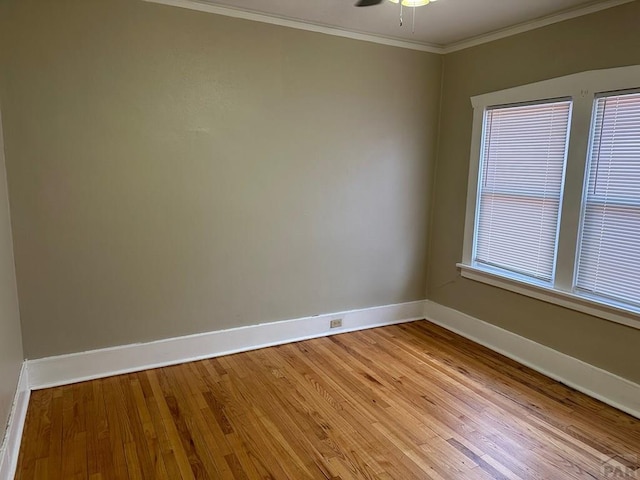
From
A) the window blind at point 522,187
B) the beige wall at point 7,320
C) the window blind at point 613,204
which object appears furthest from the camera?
the window blind at point 522,187

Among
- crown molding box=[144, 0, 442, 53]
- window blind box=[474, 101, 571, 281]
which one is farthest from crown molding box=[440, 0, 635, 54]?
window blind box=[474, 101, 571, 281]

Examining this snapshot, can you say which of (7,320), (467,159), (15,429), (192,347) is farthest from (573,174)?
(15,429)

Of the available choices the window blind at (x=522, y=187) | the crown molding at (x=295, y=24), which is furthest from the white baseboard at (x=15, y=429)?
the window blind at (x=522, y=187)

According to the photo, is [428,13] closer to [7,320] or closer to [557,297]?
[557,297]

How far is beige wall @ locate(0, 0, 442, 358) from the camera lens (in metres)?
2.66

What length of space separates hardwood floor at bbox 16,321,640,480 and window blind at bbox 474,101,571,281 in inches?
34.0

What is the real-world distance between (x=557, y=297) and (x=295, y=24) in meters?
2.80

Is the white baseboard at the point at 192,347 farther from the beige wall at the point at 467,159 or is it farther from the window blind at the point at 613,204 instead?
the window blind at the point at 613,204

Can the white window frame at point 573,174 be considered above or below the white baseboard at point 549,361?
above

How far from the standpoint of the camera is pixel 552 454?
225 centimetres

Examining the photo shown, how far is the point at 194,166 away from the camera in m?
3.06

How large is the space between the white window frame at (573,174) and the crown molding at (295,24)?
34.6 inches

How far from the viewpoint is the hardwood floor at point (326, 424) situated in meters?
2.12

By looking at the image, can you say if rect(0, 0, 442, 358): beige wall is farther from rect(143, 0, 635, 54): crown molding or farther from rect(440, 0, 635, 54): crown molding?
rect(440, 0, 635, 54): crown molding
